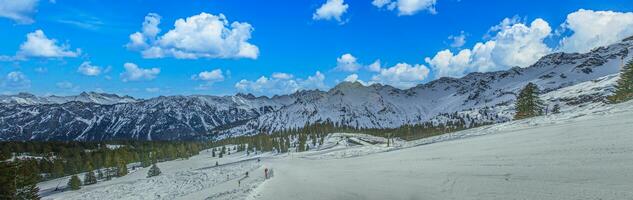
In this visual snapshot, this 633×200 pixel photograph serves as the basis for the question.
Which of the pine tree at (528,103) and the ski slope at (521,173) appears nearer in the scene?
the ski slope at (521,173)

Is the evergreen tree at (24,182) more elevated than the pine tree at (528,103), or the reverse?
the pine tree at (528,103)

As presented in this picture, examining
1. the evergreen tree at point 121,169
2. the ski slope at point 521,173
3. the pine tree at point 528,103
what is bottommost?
the evergreen tree at point 121,169

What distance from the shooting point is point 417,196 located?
29.2 m

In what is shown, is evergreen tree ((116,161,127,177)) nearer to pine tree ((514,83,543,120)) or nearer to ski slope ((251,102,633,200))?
pine tree ((514,83,543,120))

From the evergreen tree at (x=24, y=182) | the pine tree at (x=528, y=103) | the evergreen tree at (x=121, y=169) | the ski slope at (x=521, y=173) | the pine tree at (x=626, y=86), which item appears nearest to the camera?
the ski slope at (x=521, y=173)

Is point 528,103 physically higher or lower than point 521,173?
higher

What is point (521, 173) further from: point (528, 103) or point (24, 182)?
point (528, 103)

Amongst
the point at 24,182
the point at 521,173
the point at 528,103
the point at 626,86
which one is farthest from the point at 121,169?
the point at 521,173

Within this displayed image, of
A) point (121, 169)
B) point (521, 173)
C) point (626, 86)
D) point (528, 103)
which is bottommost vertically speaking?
point (121, 169)

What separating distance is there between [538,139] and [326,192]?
19.7 m

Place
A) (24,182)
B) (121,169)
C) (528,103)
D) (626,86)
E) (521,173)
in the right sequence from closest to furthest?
(521,173) < (24,182) < (626,86) < (528,103) < (121,169)

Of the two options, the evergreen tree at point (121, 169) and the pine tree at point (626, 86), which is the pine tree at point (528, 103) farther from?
the evergreen tree at point (121, 169)

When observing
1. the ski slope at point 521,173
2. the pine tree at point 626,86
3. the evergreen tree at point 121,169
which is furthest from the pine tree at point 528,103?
the evergreen tree at point 121,169

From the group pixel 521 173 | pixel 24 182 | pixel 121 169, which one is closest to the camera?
pixel 521 173
